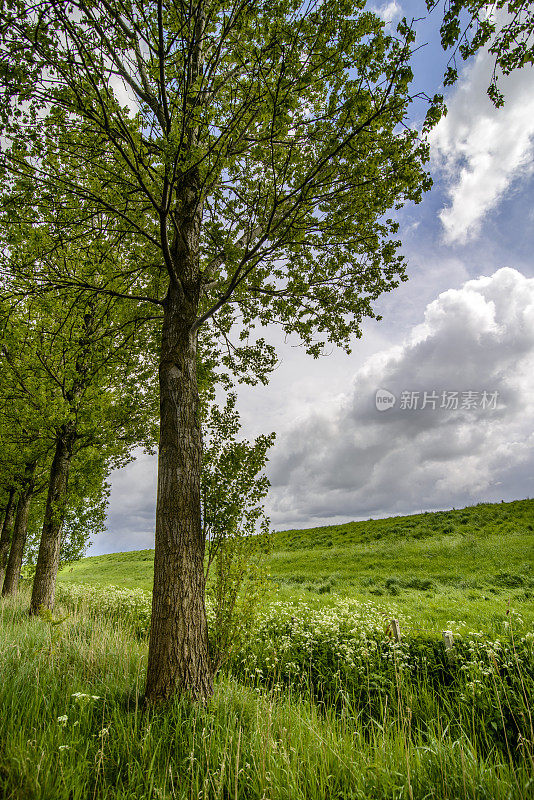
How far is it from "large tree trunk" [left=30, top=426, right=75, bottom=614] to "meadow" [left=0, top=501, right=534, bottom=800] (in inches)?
30.7

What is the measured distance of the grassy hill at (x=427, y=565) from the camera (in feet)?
42.4

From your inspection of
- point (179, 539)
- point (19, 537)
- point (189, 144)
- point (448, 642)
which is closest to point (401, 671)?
point (448, 642)

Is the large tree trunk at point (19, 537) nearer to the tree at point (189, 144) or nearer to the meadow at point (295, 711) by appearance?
the meadow at point (295, 711)

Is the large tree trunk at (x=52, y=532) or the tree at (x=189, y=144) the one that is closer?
the tree at (x=189, y=144)

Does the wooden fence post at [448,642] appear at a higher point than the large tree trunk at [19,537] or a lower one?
lower

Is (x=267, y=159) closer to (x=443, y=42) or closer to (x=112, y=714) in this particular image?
(x=443, y=42)

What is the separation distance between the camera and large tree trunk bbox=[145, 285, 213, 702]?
4.87 metres

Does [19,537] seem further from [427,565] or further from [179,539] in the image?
[427,565]

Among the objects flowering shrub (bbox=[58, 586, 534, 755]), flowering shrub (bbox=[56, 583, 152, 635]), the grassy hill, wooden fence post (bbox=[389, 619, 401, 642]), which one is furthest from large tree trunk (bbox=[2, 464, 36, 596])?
wooden fence post (bbox=[389, 619, 401, 642])

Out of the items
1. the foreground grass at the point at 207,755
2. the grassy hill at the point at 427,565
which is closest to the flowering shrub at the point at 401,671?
the foreground grass at the point at 207,755

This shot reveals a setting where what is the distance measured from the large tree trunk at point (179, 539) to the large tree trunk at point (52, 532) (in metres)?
7.22

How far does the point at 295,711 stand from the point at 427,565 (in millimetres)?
16976

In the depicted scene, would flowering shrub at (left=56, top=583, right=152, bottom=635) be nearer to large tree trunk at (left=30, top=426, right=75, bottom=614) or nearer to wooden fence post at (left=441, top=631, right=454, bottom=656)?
large tree trunk at (left=30, top=426, right=75, bottom=614)

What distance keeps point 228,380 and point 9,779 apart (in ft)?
27.5
